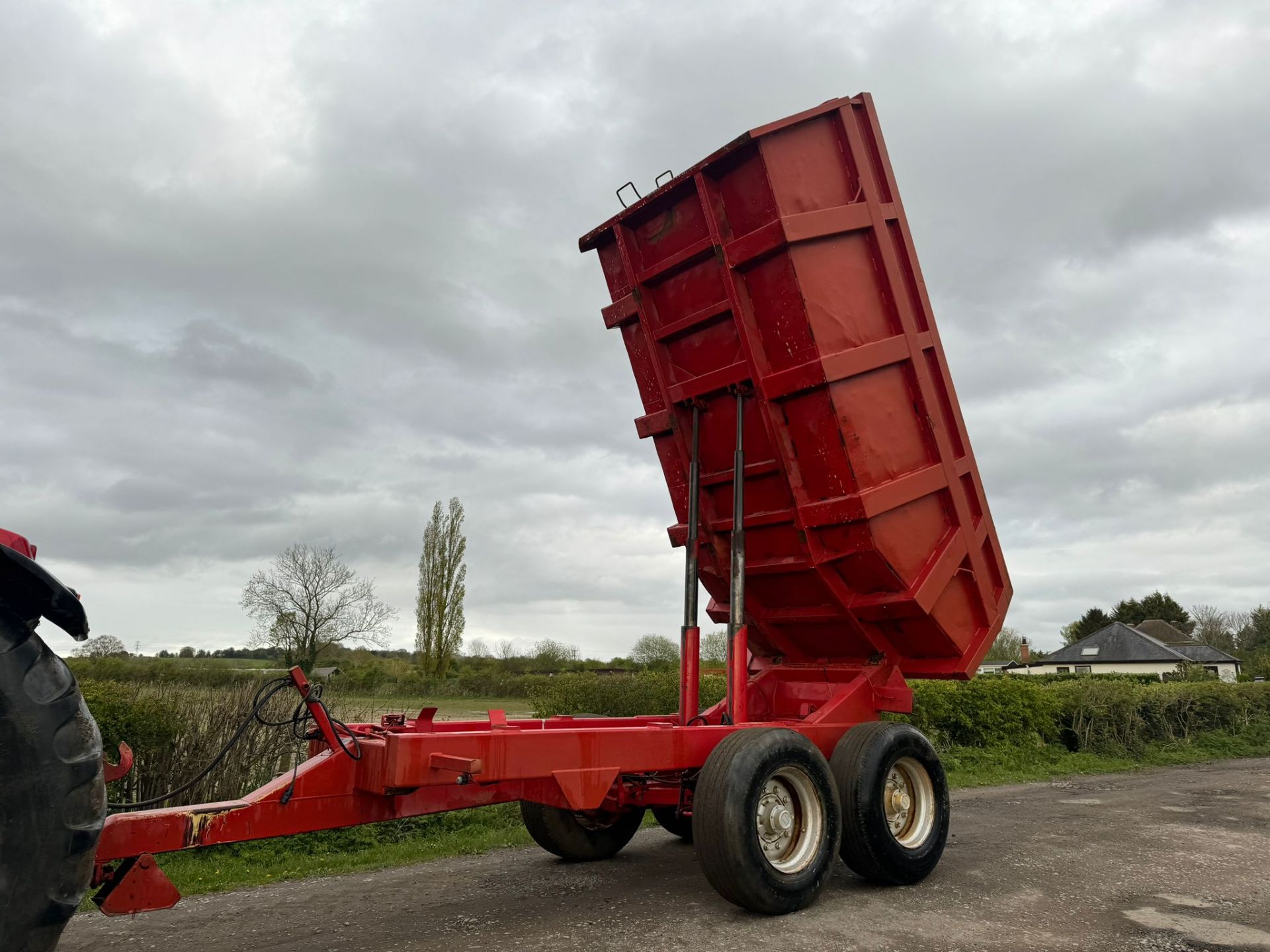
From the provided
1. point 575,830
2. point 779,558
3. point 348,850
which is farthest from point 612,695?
point 779,558

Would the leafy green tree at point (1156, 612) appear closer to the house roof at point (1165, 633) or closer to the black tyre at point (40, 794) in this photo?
the house roof at point (1165, 633)

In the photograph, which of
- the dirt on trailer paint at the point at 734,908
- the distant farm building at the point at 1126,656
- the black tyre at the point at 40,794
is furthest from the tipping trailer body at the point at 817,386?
the distant farm building at the point at 1126,656

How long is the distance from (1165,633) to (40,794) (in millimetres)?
76633

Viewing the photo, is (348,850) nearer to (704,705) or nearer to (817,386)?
(817,386)

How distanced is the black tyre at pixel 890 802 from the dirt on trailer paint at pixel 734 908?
7.0 inches

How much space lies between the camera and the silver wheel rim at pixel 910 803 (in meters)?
6.12

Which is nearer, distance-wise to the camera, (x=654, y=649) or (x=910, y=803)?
(x=910, y=803)

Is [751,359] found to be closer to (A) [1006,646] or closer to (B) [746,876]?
(B) [746,876]

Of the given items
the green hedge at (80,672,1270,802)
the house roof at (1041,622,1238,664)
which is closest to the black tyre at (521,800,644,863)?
the green hedge at (80,672,1270,802)

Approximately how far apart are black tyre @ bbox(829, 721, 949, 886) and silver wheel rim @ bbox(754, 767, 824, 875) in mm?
444

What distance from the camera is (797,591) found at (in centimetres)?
679

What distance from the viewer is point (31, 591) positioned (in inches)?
111

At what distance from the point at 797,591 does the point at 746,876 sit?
2431mm

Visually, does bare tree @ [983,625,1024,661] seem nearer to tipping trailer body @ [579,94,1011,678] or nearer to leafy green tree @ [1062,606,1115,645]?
leafy green tree @ [1062,606,1115,645]
